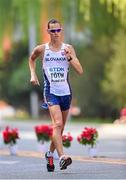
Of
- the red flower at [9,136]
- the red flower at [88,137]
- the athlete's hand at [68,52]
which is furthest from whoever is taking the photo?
the red flower at [9,136]

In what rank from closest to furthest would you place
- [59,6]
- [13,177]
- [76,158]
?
[13,177] < [76,158] < [59,6]

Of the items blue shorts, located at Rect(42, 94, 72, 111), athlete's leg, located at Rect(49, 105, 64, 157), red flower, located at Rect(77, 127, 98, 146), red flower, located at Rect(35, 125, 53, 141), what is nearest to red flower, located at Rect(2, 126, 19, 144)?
red flower, located at Rect(35, 125, 53, 141)

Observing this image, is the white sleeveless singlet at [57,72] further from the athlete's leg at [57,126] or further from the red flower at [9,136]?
the red flower at [9,136]

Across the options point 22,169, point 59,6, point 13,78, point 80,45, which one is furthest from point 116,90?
point 22,169

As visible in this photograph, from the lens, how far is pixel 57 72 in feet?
44.0

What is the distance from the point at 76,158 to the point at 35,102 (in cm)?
3733

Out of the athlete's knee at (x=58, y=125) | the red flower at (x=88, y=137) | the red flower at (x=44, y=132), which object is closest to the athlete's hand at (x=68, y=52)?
the athlete's knee at (x=58, y=125)

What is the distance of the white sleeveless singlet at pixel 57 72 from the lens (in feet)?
44.0

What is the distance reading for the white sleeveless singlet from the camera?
13414 mm

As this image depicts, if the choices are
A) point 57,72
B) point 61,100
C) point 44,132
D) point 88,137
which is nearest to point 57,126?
point 61,100

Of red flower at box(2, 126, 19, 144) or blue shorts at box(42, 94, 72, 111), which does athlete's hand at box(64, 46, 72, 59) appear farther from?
red flower at box(2, 126, 19, 144)

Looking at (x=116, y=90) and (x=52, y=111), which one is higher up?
(x=52, y=111)

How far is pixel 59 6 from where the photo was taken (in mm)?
37781

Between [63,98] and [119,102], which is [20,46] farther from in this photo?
[63,98]
